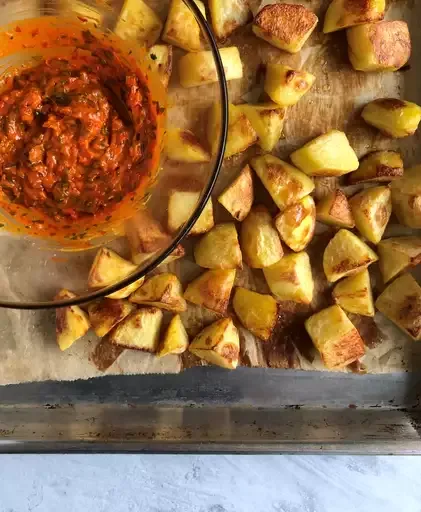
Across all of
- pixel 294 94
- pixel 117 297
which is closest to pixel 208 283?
pixel 117 297

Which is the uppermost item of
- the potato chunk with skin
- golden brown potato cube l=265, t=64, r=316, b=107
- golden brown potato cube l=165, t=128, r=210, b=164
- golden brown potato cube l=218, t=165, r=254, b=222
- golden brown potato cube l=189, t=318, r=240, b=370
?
golden brown potato cube l=265, t=64, r=316, b=107

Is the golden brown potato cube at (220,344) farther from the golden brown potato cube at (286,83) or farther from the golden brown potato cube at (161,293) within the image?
the golden brown potato cube at (286,83)

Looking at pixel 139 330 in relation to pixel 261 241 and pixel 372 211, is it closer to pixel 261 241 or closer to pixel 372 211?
pixel 261 241

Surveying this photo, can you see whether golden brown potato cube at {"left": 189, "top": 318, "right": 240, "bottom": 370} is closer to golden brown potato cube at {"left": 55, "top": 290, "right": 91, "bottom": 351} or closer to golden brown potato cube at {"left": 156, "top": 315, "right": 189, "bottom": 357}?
golden brown potato cube at {"left": 156, "top": 315, "right": 189, "bottom": 357}

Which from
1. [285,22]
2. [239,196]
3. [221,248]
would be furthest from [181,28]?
[221,248]

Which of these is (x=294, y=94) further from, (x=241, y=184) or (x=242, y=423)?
(x=242, y=423)

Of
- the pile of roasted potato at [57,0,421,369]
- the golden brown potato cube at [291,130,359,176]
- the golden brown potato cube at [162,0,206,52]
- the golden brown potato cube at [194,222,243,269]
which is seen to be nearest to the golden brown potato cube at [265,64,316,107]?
the pile of roasted potato at [57,0,421,369]
